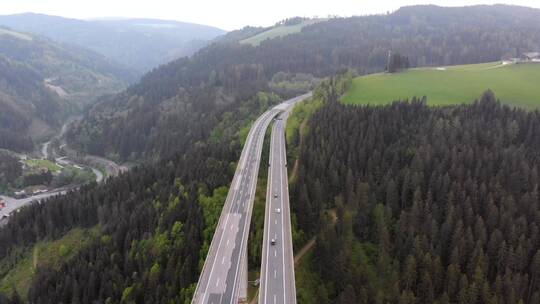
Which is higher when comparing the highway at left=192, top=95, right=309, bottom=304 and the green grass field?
the green grass field

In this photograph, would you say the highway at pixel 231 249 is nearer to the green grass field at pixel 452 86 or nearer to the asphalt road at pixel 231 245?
the asphalt road at pixel 231 245

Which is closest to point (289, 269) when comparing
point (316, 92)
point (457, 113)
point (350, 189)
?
point (350, 189)

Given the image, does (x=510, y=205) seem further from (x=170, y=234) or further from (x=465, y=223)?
(x=170, y=234)

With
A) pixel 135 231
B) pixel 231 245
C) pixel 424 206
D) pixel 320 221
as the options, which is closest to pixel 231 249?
pixel 231 245

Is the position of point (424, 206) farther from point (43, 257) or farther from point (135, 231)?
point (43, 257)

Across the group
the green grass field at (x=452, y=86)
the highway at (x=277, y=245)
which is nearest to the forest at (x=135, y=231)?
the highway at (x=277, y=245)

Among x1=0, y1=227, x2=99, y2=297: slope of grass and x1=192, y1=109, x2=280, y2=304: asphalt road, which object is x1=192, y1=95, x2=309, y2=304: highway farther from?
x1=0, y1=227, x2=99, y2=297: slope of grass

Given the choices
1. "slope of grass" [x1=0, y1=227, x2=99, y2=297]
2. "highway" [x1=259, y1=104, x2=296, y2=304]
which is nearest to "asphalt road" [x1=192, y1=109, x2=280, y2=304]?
"highway" [x1=259, y1=104, x2=296, y2=304]
